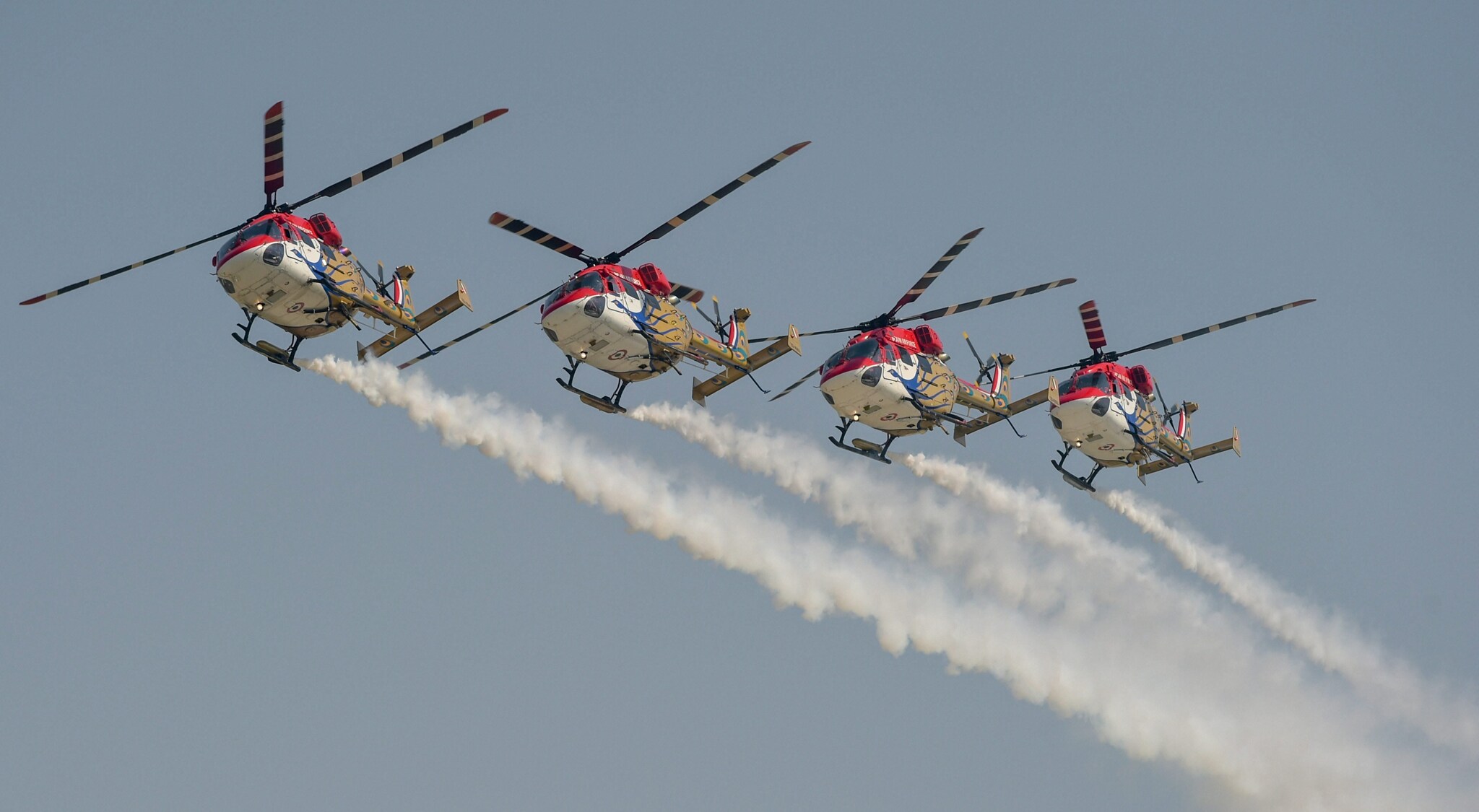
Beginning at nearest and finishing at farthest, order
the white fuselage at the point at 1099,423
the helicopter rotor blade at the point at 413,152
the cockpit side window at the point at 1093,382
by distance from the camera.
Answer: the helicopter rotor blade at the point at 413,152, the white fuselage at the point at 1099,423, the cockpit side window at the point at 1093,382

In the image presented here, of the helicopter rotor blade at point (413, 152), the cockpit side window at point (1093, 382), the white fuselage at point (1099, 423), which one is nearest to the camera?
the helicopter rotor blade at point (413, 152)

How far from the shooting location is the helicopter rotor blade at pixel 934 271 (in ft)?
183

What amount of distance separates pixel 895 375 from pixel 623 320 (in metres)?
8.61

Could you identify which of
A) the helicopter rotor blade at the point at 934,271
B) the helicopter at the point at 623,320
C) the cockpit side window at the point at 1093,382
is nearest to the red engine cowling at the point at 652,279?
the helicopter at the point at 623,320

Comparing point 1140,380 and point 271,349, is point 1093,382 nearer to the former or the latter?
A: point 1140,380

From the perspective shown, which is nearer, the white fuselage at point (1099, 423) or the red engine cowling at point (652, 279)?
the red engine cowling at point (652, 279)

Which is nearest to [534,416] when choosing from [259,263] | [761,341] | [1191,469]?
[761,341]

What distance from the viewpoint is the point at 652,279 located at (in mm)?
53281

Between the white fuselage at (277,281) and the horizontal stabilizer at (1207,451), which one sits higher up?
the horizontal stabilizer at (1207,451)

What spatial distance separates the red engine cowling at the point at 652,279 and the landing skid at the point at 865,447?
24.4ft

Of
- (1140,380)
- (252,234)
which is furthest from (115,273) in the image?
(1140,380)

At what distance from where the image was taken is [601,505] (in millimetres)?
62156

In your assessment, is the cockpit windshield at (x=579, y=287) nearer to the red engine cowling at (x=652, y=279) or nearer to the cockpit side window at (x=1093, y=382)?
the red engine cowling at (x=652, y=279)

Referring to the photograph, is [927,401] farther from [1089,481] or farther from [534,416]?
[534,416]
